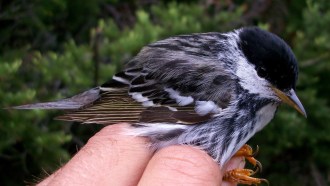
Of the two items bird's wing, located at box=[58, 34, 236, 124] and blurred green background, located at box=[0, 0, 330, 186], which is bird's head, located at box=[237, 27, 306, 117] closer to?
bird's wing, located at box=[58, 34, 236, 124]

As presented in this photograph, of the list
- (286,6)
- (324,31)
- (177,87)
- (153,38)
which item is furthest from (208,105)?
(286,6)

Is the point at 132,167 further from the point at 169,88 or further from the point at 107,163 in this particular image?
the point at 169,88

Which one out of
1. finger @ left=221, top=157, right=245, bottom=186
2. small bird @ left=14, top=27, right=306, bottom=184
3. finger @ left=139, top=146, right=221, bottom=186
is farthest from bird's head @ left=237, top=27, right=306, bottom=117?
finger @ left=139, top=146, right=221, bottom=186

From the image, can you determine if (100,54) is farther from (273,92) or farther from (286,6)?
(286,6)

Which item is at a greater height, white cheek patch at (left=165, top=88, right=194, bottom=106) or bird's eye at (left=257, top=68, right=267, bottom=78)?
bird's eye at (left=257, top=68, right=267, bottom=78)

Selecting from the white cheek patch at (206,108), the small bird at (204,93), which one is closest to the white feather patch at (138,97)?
the small bird at (204,93)
